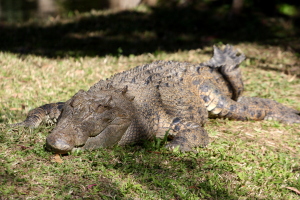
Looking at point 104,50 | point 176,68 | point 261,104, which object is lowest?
point 261,104

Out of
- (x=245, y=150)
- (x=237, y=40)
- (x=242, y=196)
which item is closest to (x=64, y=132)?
(x=242, y=196)

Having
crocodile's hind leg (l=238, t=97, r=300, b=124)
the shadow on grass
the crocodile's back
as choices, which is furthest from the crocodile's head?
the shadow on grass

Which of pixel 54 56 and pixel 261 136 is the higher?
pixel 54 56

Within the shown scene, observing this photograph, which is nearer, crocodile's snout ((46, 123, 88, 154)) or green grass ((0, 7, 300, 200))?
green grass ((0, 7, 300, 200))

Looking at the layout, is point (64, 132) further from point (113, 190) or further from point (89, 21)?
point (89, 21)

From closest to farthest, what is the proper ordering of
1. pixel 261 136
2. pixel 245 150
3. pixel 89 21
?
pixel 245 150
pixel 261 136
pixel 89 21

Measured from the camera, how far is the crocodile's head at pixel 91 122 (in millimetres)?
3605

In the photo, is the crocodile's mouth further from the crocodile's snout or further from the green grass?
the green grass

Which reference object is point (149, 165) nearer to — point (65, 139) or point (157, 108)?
point (65, 139)

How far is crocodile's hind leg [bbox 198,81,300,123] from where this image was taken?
5.46 m

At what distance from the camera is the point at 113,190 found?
3.27 metres

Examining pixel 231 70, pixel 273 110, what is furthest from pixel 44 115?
pixel 273 110

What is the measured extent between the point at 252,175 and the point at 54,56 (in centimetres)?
620

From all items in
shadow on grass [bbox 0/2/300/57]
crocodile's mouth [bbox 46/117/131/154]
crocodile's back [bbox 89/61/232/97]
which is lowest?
crocodile's mouth [bbox 46/117/131/154]
